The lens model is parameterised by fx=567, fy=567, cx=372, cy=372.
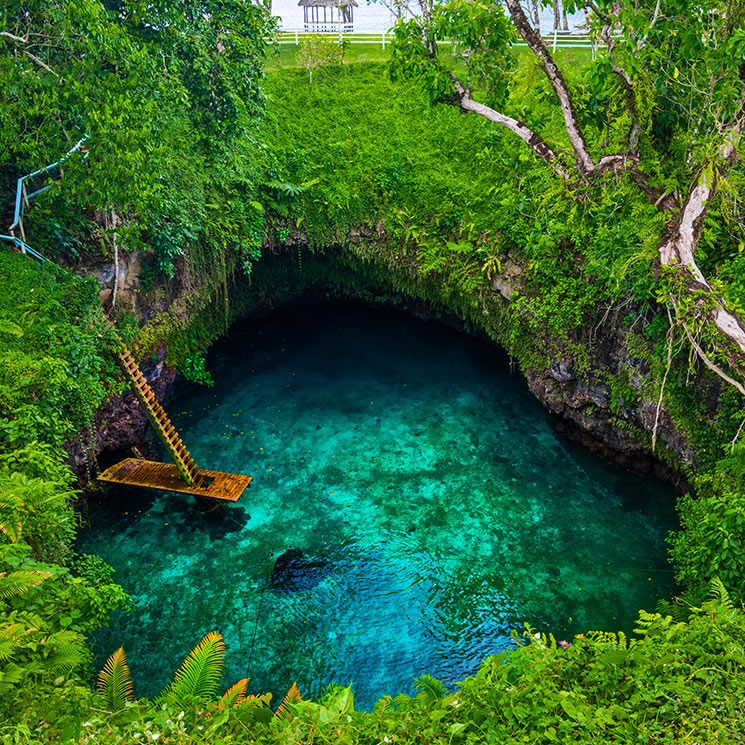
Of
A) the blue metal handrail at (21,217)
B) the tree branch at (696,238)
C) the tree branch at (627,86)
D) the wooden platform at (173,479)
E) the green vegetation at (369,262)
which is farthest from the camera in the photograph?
the wooden platform at (173,479)

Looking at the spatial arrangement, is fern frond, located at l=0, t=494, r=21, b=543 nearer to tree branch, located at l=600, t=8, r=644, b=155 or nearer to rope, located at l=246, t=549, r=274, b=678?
rope, located at l=246, t=549, r=274, b=678

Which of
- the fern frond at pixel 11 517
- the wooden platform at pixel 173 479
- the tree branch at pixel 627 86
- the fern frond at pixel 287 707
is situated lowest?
the wooden platform at pixel 173 479

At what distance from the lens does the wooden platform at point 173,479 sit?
402 inches

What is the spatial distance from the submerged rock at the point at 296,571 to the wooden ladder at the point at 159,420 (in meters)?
2.34

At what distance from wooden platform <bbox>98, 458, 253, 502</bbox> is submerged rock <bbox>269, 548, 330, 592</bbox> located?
4.73ft

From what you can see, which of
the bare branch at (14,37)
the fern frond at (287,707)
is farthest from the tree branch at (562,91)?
the fern frond at (287,707)

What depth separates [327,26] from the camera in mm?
20359

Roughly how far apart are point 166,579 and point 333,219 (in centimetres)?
933

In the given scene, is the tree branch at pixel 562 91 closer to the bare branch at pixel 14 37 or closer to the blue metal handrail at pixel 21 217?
the bare branch at pixel 14 37

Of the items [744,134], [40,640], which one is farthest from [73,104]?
[744,134]

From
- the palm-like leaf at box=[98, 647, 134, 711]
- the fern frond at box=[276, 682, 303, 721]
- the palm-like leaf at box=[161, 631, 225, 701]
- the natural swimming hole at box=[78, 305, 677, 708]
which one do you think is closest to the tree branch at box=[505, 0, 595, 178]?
the natural swimming hole at box=[78, 305, 677, 708]

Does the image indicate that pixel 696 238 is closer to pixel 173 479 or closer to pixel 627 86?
pixel 627 86

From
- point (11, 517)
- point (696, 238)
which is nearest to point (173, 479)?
point (11, 517)

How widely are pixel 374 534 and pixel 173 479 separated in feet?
12.7
